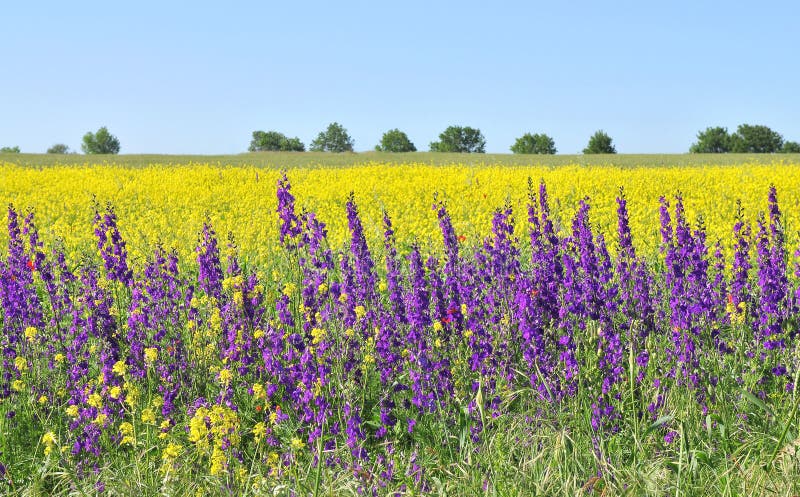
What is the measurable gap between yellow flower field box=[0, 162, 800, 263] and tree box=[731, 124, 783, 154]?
221 feet

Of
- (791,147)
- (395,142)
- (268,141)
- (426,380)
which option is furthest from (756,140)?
(426,380)

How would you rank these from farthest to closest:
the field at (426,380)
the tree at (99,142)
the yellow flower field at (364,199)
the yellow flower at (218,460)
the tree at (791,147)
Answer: the tree at (99,142)
the tree at (791,147)
the yellow flower field at (364,199)
the field at (426,380)
the yellow flower at (218,460)

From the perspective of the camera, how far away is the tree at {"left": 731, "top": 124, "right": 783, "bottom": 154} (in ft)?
274

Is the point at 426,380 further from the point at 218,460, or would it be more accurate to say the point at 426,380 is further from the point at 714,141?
the point at 714,141

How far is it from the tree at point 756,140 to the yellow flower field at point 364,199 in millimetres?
67423

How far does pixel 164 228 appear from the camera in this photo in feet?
40.8

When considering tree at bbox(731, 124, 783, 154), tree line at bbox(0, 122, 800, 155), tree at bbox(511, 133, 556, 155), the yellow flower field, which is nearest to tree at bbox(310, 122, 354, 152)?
tree line at bbox(0, 122, 800, 155)

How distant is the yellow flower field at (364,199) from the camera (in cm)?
1153

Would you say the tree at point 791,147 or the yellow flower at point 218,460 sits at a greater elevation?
the tree at point 791,147

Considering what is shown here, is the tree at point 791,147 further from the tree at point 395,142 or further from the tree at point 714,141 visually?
the tree at point 395,142

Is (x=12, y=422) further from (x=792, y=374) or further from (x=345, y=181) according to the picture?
(x=345, y=181)

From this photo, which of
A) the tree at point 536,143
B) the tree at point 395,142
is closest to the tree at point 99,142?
the tree at point 395,142

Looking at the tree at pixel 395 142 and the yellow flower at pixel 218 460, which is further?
the tree at pixel 395 142

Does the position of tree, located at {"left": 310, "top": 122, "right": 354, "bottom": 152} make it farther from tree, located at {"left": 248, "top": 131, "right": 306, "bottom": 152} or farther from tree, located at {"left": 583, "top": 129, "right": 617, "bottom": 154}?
tree, located at {"left": 583, "top": 129, "right": 617, "bottom": 154}
